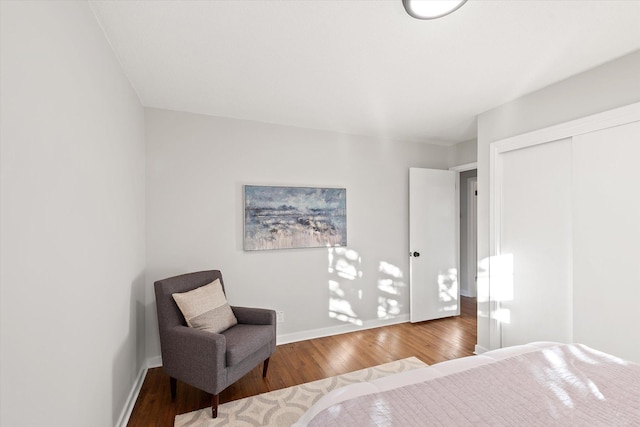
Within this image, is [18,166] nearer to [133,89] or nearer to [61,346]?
[61,346]

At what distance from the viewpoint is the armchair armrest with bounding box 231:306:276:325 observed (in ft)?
8.29

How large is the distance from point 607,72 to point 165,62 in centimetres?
315

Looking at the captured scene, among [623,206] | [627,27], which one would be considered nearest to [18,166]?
[627,27]

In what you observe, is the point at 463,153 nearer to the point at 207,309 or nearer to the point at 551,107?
the point at 551,107

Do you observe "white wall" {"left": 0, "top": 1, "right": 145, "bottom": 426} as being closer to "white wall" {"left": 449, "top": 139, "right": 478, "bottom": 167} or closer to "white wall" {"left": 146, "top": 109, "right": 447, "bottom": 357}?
"white wall" {"left": 146, "top": 109, "right": 447, "bottom": 357}

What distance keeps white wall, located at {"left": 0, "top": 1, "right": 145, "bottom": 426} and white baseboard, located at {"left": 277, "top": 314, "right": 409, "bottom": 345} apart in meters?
1.66

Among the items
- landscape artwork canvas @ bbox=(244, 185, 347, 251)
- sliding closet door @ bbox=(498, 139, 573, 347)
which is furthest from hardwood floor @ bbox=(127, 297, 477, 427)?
landscape artwork canvas @ bbox=(244, 185, 347, 251)

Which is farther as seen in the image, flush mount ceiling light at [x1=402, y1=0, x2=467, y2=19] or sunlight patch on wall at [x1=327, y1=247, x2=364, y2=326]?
sunlight patch on wall at [x1=327, y1=247, x2=364, y2=326]

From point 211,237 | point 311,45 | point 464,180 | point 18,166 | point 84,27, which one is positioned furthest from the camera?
point 464,180

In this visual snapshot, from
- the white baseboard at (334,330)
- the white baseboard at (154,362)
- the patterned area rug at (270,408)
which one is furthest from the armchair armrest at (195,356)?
the white baseboard at (334,330)

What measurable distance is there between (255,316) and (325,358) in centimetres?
90

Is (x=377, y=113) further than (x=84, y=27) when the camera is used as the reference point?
Yes

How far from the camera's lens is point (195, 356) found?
2.04m

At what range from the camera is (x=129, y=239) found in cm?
217
